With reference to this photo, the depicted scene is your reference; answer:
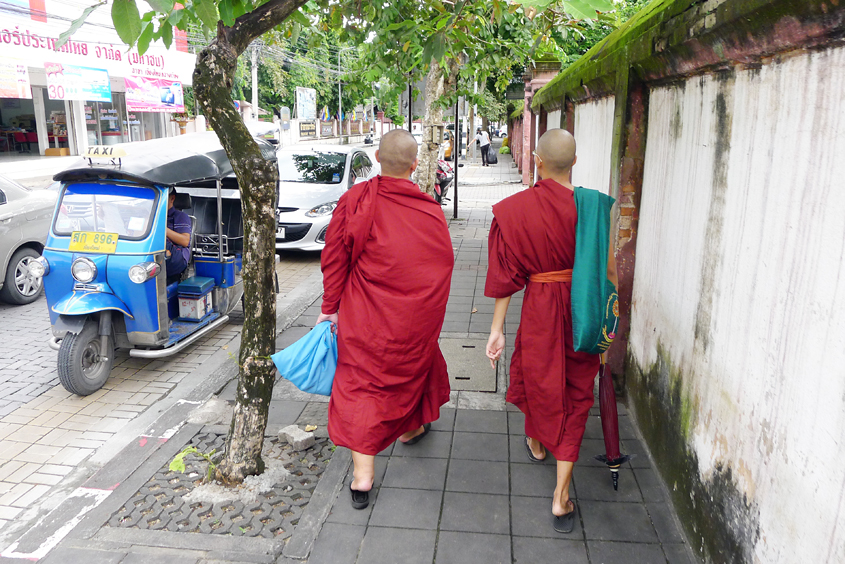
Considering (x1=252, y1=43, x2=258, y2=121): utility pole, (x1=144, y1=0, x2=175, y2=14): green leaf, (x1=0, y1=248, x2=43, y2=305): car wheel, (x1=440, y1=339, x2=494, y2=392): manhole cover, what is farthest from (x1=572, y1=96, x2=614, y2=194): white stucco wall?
(x1=252, y1=43, x2=258, y2=121): utility pole

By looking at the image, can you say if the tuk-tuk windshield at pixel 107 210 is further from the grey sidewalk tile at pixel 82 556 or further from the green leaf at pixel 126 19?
the green leaf at pixel 126 19

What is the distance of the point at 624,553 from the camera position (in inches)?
119

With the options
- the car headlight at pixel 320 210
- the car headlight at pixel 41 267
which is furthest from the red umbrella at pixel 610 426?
the car headlight at pixel 320 210

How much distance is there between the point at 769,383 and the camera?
2311mm

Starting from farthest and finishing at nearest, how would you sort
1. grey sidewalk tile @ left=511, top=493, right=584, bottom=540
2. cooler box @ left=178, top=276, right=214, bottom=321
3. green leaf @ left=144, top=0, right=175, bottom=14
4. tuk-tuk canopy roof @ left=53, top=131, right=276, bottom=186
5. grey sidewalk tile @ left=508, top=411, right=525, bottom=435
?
cooler box @ left=178, top=276, right=214, bottom=321 < tuk-tuk canopy roof @ left=53, top=131, right=276, bottom=186 < grey sidewalk tile @ left=508, top=411, right=525, bottom=435 < grey sidewalk tile @ left=511, top=493, right=584, bottom=540 < green leaf @ left=144, top=0, right=175, bottom=14

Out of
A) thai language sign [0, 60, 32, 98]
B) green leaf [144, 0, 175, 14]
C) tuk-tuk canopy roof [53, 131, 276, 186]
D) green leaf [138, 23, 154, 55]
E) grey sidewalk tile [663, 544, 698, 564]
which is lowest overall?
grey sidewalk tile [663, 544, 698, 564]

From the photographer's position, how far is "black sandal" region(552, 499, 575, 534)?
10.5ft

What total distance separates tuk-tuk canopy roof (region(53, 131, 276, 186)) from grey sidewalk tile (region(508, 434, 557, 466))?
2825 mm

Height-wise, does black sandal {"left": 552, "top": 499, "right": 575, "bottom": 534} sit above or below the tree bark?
below

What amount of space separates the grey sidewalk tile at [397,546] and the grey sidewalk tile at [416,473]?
412 millimetres

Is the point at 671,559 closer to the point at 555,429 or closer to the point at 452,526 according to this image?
the point at 555,429

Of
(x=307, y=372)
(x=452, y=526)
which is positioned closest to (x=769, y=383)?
(x=452, y=526)

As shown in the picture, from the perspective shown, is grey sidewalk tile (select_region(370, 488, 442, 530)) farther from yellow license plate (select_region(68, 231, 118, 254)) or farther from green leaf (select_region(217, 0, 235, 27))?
yellow license plate (select_region(68, 231, 118, 254))

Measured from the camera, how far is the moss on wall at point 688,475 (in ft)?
8.30
